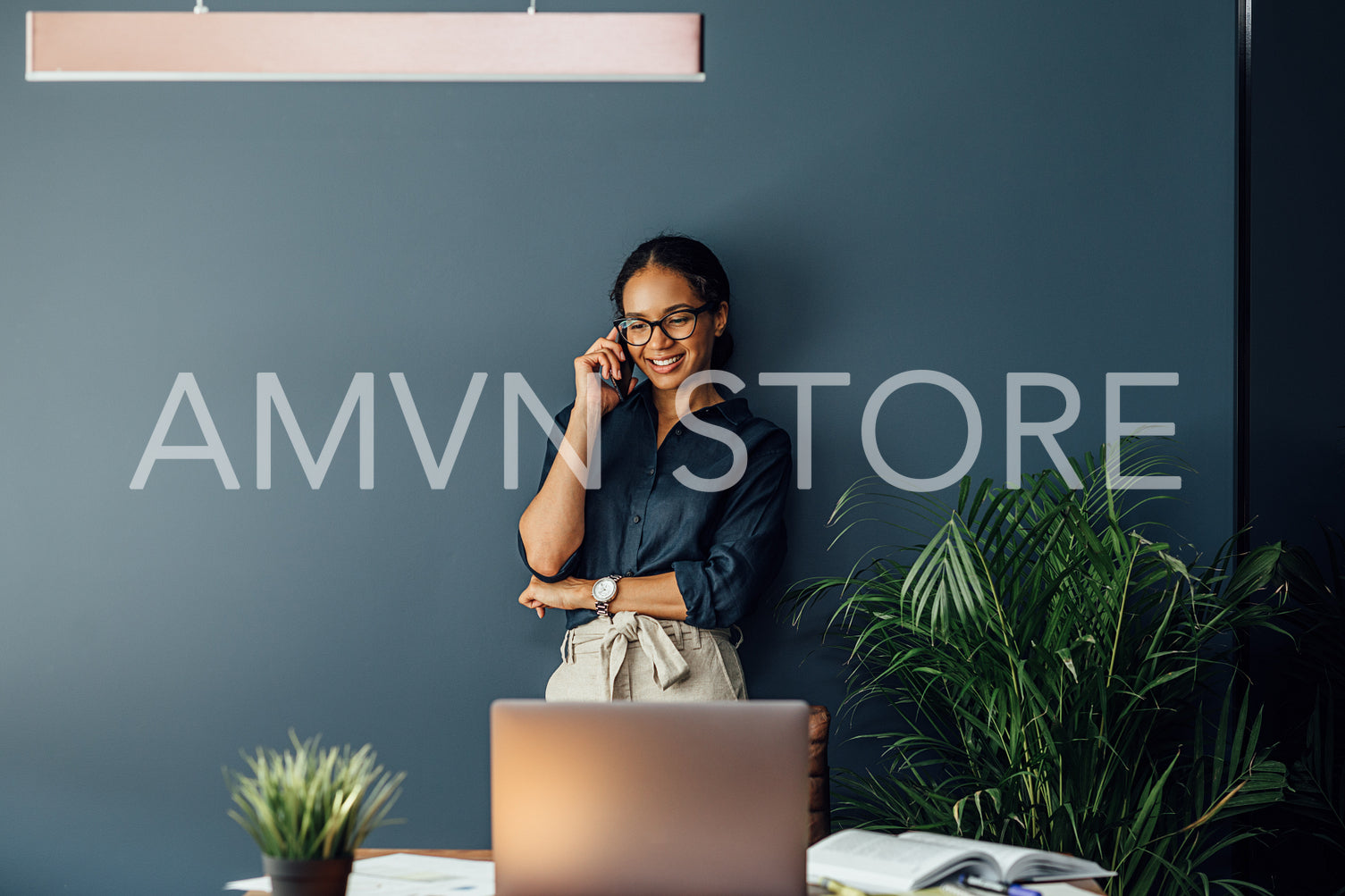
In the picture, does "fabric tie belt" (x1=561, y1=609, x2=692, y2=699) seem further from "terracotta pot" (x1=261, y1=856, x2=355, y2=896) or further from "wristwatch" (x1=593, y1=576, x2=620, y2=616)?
"terracotta pot" (x1=261, y1=856, x2=355, y2=896)

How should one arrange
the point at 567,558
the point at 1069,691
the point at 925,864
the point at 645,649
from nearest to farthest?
1. the point at 925,864
2. the point at 1069,691
3. the point at 645,649
4. the point at 567,558

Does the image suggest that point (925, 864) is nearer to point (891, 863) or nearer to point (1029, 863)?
point (891, 863)

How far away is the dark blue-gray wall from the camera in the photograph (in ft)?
10.8

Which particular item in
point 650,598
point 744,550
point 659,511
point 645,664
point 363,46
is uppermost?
point 363,46

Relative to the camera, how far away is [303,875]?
1.36 m

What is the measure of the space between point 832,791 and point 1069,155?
200cm

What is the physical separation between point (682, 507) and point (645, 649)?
0.40 m

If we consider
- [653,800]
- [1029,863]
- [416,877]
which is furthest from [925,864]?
[416,877]

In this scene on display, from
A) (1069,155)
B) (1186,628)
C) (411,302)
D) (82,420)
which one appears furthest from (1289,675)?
(82,420)

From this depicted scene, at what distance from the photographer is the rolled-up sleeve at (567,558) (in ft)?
10.0

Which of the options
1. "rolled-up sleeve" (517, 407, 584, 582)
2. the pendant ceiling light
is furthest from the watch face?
the pendant ceiling light

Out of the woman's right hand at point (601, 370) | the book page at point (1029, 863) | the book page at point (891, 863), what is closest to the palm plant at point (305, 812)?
the book page at point (891, 863)

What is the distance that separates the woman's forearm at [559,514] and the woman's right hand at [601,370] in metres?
0.07

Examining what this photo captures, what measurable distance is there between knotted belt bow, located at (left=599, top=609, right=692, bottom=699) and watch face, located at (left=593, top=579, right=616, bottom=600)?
0.06m
